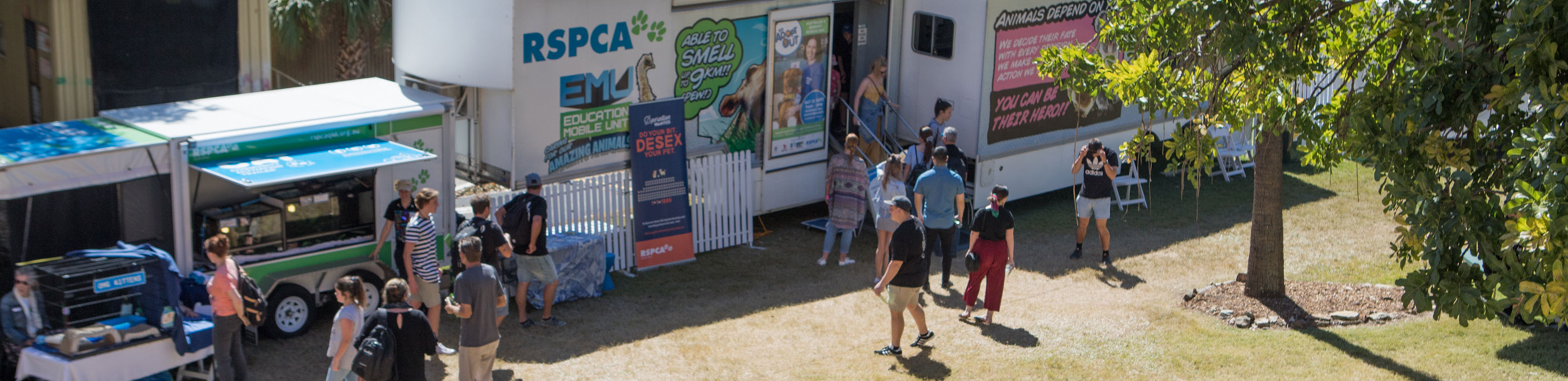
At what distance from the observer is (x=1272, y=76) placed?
6.50 meters

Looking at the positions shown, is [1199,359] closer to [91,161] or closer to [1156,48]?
[1156,48]

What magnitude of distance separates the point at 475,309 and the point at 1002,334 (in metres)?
3.89

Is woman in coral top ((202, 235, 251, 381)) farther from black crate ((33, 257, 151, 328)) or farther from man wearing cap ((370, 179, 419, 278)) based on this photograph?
man wearing cap ((370, 179, 419, 278))

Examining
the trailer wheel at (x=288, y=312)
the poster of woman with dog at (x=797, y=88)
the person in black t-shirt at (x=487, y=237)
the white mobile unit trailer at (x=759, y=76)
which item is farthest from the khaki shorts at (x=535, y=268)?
the poster of woman with dog at (x=797, y=88)

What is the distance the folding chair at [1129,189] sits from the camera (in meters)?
12.6

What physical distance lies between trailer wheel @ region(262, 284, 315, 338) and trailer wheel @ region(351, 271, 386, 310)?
373 millimetres

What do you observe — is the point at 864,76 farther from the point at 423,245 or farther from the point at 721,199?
the point at 423,245

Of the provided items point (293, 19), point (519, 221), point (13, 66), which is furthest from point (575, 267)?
point (293, 19)

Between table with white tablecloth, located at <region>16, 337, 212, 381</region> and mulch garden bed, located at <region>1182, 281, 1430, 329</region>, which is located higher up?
table with white tablecloth, located at <region>16, 337, 212, 381</region>

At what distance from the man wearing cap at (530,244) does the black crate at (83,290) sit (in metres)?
2.44

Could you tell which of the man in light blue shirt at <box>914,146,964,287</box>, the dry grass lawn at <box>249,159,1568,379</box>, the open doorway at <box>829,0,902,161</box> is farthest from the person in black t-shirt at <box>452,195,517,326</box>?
the open doorway at <box>829,0,902,161</box>

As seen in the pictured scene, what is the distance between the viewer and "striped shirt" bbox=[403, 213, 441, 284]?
8008 millimetres

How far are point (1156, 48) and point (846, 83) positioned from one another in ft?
20.0

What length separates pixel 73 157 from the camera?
7.04 metres
